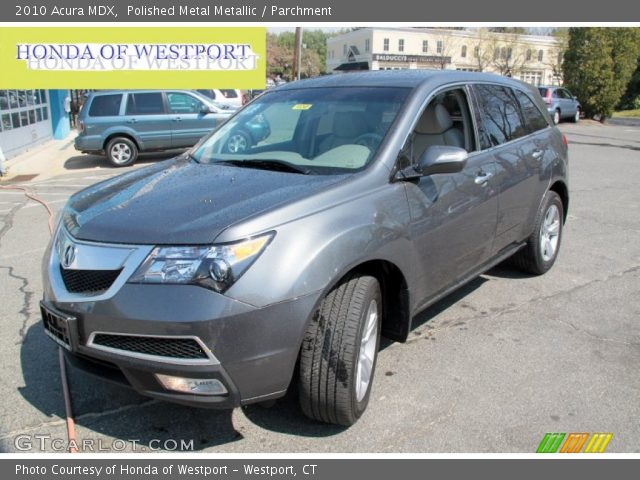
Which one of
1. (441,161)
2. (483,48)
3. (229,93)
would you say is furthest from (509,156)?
(483,48)

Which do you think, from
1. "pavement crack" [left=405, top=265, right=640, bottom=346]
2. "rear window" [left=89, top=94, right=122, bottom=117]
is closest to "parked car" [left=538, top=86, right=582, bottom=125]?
"rear window" [left=89, top=94, right=122, bottom=117]

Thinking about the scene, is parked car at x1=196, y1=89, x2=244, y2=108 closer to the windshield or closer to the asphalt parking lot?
the asphalt parking lot

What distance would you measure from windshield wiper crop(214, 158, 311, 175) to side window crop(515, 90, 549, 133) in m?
2.61

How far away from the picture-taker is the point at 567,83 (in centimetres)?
3111

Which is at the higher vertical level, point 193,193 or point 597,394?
point 193,193

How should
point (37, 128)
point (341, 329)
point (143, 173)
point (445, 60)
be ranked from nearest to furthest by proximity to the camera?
point (341, 329) < point (143, 173) < point (37, 128) < point (445, 60)

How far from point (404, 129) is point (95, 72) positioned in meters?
14.9

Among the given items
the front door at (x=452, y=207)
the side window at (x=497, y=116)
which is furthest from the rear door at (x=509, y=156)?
the front door at (x=452, y=207)

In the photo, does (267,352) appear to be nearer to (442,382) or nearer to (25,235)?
(442,382)

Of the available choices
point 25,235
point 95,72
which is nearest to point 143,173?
point 25,235

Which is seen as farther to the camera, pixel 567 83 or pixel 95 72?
pixel 567 83

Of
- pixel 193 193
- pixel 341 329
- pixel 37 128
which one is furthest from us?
pixel 37 128

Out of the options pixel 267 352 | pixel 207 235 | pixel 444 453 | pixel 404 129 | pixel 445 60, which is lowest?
pixel 444 453

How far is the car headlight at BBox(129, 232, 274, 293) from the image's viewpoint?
7.95 ft
